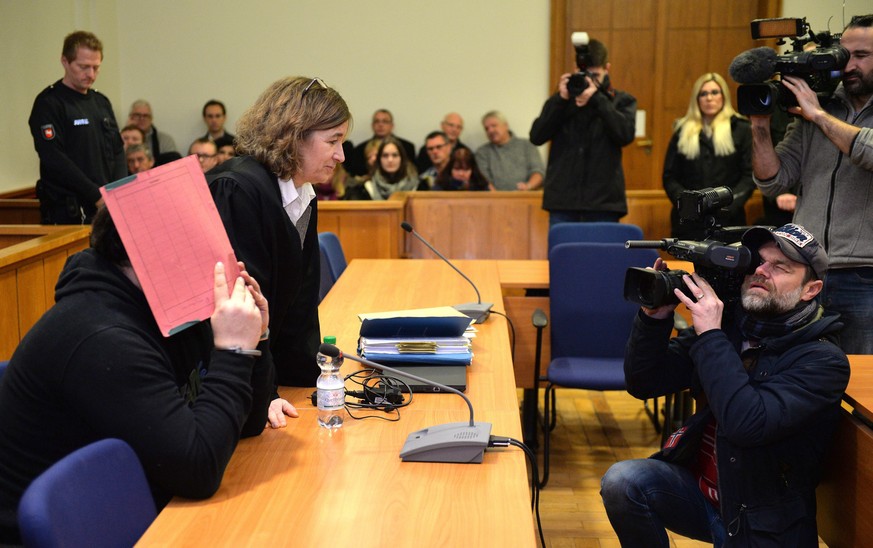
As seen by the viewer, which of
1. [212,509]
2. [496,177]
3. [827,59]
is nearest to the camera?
[212,509]

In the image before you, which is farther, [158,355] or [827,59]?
[827,59]

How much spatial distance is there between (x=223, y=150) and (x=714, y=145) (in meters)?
3.85

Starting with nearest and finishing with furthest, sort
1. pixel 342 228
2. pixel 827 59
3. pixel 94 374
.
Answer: pixel 94 374
pixel 827 59
pixel 342 228

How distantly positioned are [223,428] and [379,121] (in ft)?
21.0

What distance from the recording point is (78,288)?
1.76 metres

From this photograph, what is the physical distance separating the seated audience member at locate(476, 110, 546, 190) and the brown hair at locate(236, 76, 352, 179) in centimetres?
513

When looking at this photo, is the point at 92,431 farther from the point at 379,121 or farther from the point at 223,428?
the point at 379,121

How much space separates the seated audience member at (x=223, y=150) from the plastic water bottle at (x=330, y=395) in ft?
16.2

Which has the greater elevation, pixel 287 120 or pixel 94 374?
pixel 287 120

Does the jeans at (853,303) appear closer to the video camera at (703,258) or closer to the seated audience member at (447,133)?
the video camera at (703,258)

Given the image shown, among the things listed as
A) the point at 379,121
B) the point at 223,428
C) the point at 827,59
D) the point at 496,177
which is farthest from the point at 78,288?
the point at 379,121

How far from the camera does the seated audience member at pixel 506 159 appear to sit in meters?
7.43

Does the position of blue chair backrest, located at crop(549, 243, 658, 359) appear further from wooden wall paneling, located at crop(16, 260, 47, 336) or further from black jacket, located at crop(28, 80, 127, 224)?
black jacket, located at crop(28, 80, 127, 224)

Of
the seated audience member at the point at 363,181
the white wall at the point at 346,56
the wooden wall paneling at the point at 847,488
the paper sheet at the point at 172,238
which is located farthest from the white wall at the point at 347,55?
the paper sheet at the point at 172,238
